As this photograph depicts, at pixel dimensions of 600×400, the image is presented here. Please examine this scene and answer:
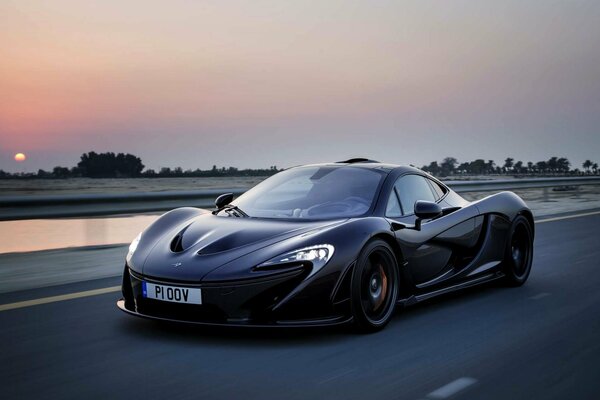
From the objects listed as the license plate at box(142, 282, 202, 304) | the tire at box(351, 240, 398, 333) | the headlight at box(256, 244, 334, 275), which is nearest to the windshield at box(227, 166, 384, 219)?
the tire at box(351, 240, 398, 333)

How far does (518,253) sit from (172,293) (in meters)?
3.95

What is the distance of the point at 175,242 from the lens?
532 centimetres

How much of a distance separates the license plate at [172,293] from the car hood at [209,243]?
0.06 metres

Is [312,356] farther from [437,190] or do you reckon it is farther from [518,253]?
[518,253]

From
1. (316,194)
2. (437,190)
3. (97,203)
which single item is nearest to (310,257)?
(316,194)

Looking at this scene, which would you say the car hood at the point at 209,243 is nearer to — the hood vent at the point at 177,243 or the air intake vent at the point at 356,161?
the hood vent at the point at 177,243

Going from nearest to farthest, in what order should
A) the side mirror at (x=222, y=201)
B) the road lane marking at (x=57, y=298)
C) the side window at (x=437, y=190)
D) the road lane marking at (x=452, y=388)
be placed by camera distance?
the road lane marking at (x=452, y=388), the road lane marking at (x=57, y=298), the side mirror at (x=222, y=201), the side window at (x=437, y=190)

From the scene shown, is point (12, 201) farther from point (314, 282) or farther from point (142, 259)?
point (314, 282)

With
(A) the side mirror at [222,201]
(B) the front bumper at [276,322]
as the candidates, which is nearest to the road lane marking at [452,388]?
(B) the front bumper at [276,322]

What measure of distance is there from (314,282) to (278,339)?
0.46m

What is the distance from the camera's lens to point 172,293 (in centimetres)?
482

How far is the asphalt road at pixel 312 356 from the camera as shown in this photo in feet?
13.0

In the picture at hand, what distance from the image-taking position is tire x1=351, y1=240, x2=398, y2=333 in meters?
5.07

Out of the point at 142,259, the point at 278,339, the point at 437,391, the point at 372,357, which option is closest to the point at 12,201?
the point at 142,259
